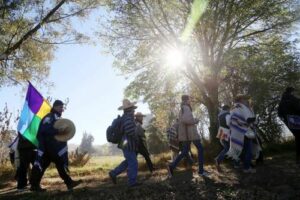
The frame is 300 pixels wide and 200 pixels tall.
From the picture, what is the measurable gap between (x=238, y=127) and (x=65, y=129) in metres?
4.42

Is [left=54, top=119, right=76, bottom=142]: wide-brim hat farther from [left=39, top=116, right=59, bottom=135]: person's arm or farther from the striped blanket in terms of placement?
the striped blanket

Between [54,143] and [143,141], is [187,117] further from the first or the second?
[54,143]

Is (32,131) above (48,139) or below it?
above

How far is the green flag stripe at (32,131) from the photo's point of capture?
10992mm

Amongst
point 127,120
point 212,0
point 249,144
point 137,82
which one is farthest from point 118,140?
point 137,82

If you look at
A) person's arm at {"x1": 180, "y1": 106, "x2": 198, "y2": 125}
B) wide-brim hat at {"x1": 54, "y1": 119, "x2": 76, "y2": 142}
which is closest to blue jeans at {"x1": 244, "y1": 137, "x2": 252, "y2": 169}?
person's arm at {"x1": 180, "y1": 106, "x2": 198, "y2": 125}

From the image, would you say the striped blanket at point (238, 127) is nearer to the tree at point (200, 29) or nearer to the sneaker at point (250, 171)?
the sneaker at point (250, 171)

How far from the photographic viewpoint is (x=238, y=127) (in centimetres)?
1112

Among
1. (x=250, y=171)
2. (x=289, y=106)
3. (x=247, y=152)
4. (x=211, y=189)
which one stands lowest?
(x=211, y=189)

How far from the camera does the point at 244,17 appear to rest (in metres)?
19.2

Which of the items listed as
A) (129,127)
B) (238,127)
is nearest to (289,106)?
(238,127)

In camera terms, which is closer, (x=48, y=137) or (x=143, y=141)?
(x=48, y=137)

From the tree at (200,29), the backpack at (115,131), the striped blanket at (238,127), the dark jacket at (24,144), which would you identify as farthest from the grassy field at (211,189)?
the tree at (200,29)

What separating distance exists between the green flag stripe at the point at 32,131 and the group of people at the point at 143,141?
0.40m
